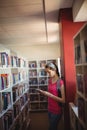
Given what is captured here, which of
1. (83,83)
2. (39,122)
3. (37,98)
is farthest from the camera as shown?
(37,98)

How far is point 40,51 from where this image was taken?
21.6ft

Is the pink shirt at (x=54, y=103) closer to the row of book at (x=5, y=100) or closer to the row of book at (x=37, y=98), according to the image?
the row of book at (x=5, y=100)

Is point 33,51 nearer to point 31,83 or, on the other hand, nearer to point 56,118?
point 31,83

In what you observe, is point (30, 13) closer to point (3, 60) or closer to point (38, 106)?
point (3, 60)

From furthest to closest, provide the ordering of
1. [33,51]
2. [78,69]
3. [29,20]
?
[33,51], [29,20], [78,69]

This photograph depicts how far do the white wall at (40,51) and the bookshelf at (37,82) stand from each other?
304mm

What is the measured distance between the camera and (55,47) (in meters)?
6.54

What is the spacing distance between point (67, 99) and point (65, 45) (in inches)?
35.4

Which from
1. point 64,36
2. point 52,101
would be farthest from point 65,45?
point 52,101

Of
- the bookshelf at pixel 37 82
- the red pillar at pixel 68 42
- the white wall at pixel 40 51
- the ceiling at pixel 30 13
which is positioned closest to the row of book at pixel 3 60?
the ceiling at pixel 30 13

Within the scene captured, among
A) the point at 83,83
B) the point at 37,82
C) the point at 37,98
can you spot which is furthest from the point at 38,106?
the point at 83,83

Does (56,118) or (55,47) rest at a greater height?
(55,47)

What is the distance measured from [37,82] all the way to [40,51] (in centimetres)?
124

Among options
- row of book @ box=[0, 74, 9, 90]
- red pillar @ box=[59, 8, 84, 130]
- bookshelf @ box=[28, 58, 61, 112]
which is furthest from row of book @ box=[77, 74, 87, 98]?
bookshelf @ box=[28, 58, 61, 112]
